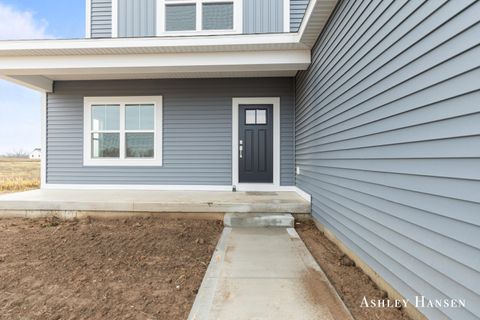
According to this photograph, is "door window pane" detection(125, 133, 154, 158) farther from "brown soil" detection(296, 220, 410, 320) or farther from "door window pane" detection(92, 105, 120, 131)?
"brown soil" detection(296, 220, 410, 320)

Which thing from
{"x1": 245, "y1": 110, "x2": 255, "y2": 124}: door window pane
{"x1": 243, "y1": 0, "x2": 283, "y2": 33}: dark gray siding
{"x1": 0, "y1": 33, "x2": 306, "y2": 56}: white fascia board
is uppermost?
{"x1": 243, "y1": 0, "x2": 283, "y2": 33}: dark gray siding

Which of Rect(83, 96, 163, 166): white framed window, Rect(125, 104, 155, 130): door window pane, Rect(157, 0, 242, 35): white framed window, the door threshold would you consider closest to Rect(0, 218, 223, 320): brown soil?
the door threshold

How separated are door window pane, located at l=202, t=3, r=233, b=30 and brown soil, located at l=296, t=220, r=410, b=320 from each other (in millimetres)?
4807

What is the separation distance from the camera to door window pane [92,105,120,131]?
6535 mm

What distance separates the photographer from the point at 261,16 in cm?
612

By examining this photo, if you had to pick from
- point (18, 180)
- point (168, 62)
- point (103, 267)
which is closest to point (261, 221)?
point (103, 267)

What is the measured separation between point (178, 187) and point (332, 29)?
14.3ft

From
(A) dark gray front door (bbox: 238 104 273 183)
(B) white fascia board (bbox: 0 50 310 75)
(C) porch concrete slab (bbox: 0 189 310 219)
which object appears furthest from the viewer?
(A) dark gray front door (bbox: 238 104 273 183)

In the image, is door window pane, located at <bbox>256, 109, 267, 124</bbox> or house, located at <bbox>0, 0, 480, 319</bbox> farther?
door window pane, located at <bbox>256, 109, 267, 124</bbox>

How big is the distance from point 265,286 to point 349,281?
78 centimetres

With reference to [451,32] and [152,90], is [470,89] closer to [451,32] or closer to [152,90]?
[451,32]

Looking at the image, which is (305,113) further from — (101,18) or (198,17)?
(101,18)

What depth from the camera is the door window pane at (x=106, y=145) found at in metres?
6.52

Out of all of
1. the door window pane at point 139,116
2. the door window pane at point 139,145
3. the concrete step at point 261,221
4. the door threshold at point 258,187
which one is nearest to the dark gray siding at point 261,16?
the door window pane at point 139,116
